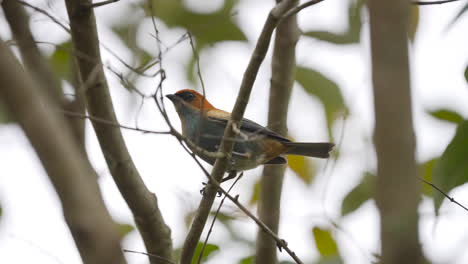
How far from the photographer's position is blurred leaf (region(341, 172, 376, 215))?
12.5 ft

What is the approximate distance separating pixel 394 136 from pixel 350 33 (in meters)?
3.24

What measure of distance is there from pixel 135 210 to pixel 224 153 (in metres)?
0.70

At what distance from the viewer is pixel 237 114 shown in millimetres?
3346

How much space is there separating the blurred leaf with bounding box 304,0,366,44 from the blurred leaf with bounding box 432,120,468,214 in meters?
1.30

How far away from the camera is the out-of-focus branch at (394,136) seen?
3.27 ft

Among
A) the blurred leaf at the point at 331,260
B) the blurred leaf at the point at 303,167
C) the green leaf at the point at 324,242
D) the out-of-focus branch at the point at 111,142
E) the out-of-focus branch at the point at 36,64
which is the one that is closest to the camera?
the out-of-focus branch at the point at 36,64

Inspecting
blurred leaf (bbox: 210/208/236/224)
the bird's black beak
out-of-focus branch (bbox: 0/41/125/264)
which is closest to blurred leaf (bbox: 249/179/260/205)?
blurred leaf (bbox: 210/208/236/224)

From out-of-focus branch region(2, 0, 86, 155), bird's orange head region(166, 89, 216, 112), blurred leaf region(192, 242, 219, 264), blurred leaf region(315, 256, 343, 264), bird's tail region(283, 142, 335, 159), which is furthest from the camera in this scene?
bird's orange head region(166, 89, 216, 112)

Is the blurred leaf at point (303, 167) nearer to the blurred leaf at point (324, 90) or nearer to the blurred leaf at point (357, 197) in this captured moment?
the blurred leaf at point (324, 90)

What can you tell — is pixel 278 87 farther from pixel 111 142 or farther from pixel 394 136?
pixel 394 136

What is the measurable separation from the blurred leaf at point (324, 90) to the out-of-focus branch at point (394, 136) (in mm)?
3250

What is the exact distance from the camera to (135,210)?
12.4 feet

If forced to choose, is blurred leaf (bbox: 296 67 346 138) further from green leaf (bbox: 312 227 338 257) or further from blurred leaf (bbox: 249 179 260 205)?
blurred leaf (bbox: 249 179 260 205)

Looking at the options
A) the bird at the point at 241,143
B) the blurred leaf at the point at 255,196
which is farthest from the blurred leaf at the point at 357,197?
the blurred leaf at the point at 255,196
